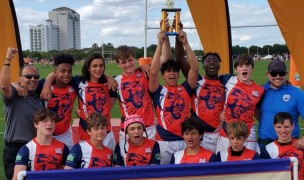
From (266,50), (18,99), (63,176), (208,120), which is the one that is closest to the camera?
(63,176)

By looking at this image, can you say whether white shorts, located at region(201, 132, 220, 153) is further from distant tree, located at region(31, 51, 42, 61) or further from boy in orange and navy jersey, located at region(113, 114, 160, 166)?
distant tree, located at region(31, 51, 42, 61)

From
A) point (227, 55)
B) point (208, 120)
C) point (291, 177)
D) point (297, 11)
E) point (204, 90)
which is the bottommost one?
point (291, 177)

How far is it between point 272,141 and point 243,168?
47.6 inches

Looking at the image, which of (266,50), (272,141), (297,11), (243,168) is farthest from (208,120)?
(266,50)

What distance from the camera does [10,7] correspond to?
6535 mm

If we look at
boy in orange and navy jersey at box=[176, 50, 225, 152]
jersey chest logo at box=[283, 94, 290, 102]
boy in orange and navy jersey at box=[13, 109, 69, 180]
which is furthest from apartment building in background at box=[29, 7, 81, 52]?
jersey chest logo at box=[283, 94, 290, 102]

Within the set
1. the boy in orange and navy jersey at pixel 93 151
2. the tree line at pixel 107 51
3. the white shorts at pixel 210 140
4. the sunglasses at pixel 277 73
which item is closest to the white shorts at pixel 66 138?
the boy in orange and navy jersey at pixel 93 151

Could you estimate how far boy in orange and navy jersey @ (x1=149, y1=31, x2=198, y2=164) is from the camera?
14.9 ft

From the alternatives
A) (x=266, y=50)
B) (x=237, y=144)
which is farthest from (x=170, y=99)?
(x=266, y=50)

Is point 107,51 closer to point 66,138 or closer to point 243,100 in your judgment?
point 66,138

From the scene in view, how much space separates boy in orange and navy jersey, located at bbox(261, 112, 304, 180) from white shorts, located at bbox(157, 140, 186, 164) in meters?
0.90

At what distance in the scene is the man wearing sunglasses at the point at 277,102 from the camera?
177 inches

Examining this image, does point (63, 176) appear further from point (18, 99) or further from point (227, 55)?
point (227, 55)

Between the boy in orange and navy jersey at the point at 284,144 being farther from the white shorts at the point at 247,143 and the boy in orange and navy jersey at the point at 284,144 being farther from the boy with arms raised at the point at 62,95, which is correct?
the boy with arms raised at the point at 62,95
